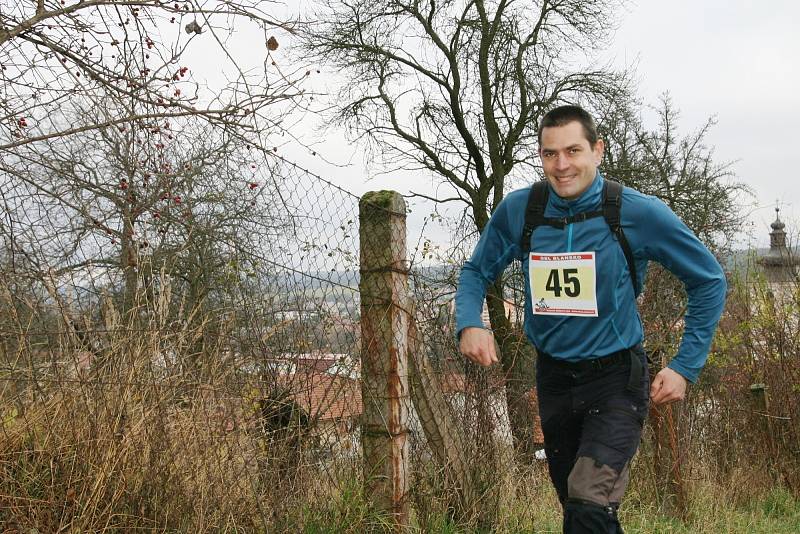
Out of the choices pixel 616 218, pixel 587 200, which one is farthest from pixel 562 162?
pixel 616 218

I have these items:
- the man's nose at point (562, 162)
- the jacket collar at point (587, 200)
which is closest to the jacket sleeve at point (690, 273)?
the jacket collar at point (587, 200)

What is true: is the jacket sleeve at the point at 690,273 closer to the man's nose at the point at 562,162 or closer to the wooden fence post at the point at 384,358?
the man's nose at the point at 562,162

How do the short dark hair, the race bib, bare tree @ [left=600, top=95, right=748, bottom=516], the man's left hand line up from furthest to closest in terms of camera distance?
bare tree @ [left=600, top=95, right=748, bottom=516]
the short dark hair
the race bib
the man's left hand

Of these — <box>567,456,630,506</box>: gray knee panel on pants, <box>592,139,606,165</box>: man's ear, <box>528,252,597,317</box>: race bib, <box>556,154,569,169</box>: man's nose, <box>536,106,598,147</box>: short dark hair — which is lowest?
<box>567,456,630,506</box>: gray knee panel on pants

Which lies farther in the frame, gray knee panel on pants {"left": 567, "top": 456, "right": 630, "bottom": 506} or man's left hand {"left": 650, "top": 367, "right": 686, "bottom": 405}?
man's left hand {"left": 650, "top": 367, "right": 686, "bottom": 405}

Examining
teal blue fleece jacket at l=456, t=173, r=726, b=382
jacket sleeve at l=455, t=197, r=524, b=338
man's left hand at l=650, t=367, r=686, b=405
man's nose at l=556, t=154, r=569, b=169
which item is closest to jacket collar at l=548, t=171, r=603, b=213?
teal blue fleece jacket at l=456, t=173, r=726, b=382

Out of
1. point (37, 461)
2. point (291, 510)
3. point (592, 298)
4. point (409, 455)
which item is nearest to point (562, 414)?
point (592, 298)

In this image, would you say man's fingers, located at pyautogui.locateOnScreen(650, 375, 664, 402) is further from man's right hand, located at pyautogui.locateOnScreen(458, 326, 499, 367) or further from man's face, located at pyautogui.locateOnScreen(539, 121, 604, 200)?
man's face, located at pyautogui.locateOnScreen(539, 121, 604, 200)

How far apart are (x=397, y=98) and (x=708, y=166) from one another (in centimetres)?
1061

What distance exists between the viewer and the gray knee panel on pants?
2.88 metres

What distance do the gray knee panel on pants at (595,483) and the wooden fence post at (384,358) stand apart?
114 centimetres

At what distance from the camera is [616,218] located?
3.17 metres

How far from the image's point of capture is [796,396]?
8883 millimetres

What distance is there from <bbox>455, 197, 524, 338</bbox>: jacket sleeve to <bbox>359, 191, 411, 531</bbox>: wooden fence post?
469 millimetres
